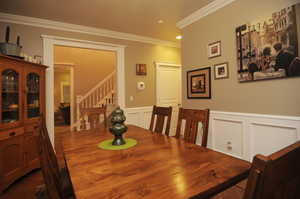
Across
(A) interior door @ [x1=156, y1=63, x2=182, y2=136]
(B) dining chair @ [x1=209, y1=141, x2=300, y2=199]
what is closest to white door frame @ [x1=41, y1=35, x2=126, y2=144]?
(A) interior door @ [x1=156, y1=63, x2=182, y2=136]

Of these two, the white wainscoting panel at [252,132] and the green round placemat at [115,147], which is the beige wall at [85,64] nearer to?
the white wainscoting panel at [252,132]

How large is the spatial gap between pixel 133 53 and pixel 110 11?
1.19m

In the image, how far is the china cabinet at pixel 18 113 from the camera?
198 cm

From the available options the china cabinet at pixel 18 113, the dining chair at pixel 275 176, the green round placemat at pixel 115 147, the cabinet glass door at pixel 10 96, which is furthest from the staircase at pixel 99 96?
the dining chair at pixel 275 176

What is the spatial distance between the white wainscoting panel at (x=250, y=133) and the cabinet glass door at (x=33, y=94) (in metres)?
2.99

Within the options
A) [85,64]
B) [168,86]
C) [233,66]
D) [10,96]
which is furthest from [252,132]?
[85,64]

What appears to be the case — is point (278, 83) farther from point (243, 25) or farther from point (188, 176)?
point (188, 176)

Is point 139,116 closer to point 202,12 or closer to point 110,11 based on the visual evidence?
point 110,11

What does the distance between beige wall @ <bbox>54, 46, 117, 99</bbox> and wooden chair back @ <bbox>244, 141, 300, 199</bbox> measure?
5709 mm

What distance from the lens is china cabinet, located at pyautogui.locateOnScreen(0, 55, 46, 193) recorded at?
6.48 ft

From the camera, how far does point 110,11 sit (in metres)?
2.62

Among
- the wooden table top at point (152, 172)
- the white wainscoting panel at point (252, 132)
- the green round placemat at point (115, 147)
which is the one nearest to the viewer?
the wooden table top at point (152, 172)

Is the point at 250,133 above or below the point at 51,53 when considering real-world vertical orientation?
below

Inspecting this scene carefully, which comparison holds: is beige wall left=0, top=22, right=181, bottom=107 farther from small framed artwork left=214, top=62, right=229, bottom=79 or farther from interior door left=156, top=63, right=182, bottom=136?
small framed artwork left=214, top=62, right=229, bottom=79
